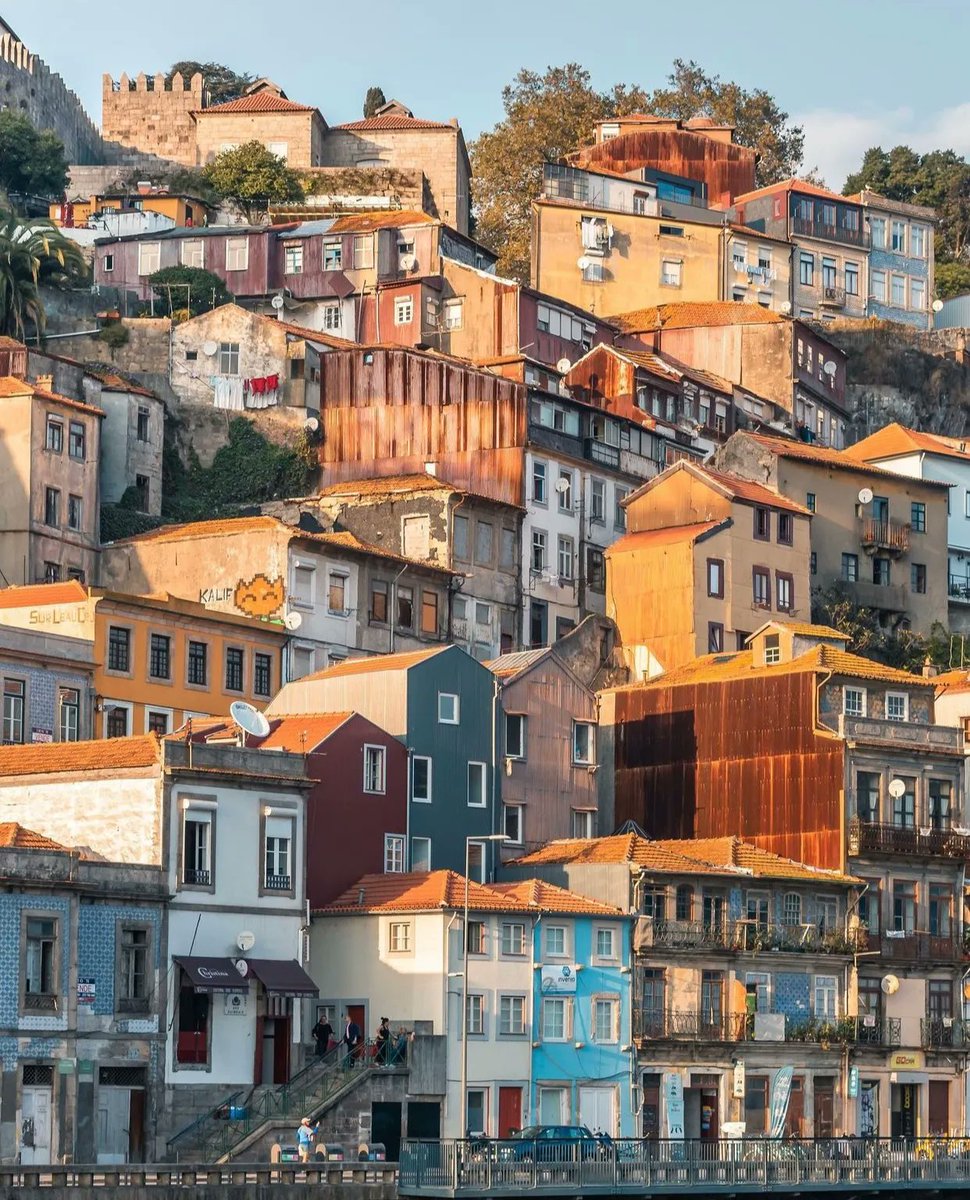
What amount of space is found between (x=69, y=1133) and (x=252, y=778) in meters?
10.4

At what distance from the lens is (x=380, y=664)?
251 ft

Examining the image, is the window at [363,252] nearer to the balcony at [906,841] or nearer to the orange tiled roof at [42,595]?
the orange tiled roof at [42,595]

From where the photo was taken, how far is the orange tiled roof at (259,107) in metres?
148

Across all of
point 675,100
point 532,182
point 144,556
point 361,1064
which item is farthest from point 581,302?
point 361,1064

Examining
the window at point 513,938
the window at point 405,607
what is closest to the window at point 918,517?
the window at point 405,607

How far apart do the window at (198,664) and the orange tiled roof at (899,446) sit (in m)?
42.2

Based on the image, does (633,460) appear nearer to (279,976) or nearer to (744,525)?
(744,525)

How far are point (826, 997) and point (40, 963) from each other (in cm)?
2681

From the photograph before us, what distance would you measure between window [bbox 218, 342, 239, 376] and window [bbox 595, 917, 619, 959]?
38.7 metres

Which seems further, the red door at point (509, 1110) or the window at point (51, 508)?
the window at point (51, 508)

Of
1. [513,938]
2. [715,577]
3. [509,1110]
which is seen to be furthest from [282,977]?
[715,577]

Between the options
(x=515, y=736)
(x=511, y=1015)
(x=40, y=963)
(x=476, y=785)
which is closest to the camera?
(x=40, y=963)

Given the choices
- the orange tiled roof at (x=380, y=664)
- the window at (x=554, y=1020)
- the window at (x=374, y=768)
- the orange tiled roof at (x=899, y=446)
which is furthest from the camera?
the orange tiled roof at (x=899, y=446)

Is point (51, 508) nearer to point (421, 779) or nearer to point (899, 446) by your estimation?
point (421, 779)
